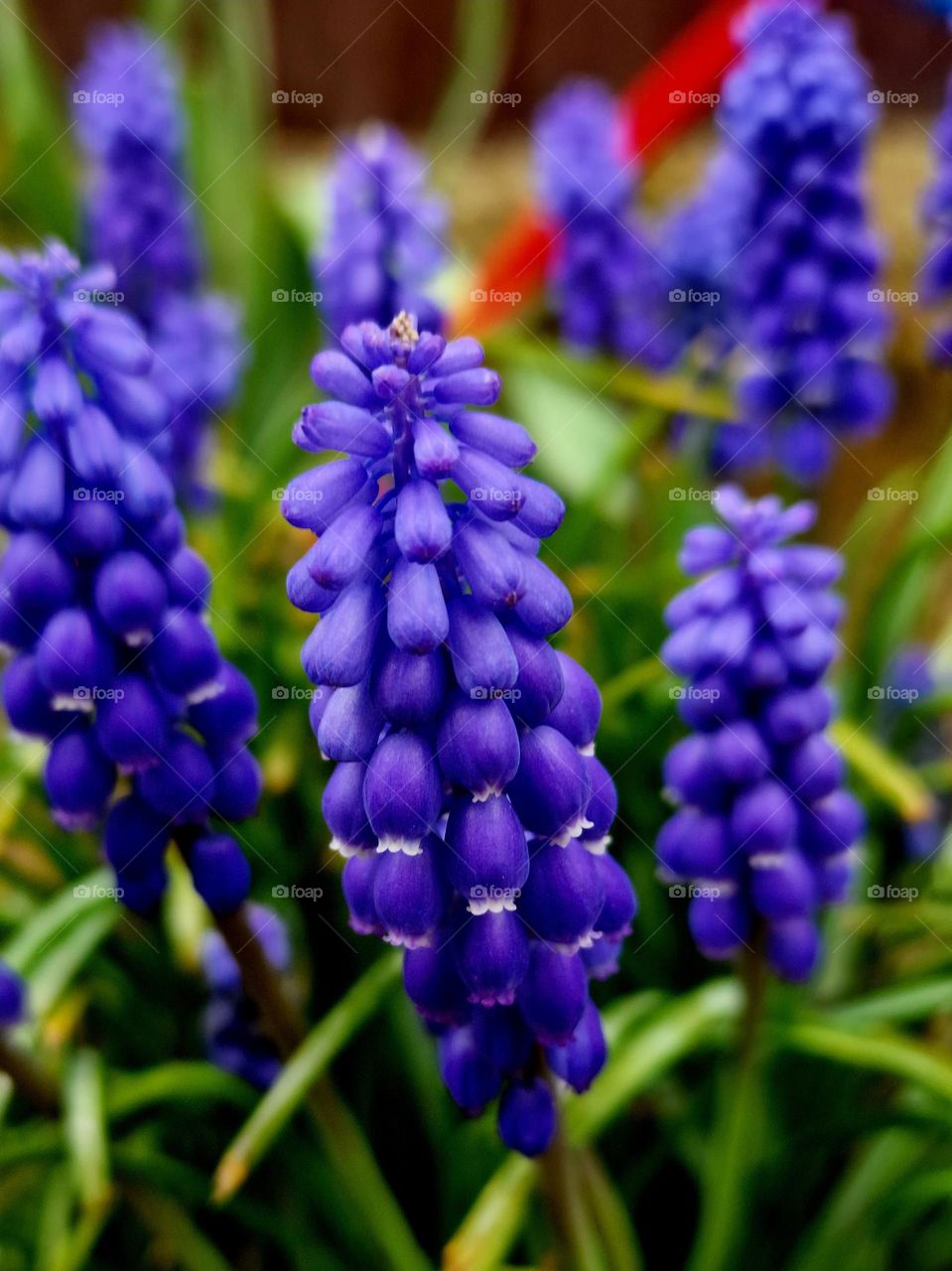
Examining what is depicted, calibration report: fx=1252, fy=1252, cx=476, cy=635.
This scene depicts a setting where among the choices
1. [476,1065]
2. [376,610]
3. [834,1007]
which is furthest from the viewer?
[834,1007]

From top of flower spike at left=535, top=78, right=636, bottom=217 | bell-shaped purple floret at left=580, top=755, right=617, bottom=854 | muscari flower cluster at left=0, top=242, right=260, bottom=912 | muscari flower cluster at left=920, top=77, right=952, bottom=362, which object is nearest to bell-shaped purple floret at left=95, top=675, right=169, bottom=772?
muscari flower cluster at left=0, top=242, right=260, bottom=912

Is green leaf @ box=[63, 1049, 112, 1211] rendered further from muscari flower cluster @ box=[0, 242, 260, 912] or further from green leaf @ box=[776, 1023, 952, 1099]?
green leaf @ box=[776, 1023, 952, 1099]

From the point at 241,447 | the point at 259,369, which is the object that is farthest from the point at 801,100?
the point at 259,369

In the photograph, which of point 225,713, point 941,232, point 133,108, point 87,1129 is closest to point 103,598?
point 225,713

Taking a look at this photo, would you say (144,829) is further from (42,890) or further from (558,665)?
(42,890)

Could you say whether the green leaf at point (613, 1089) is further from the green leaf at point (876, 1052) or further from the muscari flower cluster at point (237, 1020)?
the muscari flower cluster at point (237, 1020)

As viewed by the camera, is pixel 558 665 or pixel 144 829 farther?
pixel 144 829

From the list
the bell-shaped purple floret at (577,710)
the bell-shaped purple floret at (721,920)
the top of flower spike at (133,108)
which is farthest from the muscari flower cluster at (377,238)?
the bell-shaped purple floret at (577,710)
